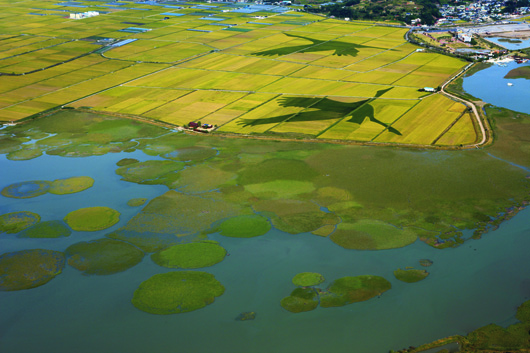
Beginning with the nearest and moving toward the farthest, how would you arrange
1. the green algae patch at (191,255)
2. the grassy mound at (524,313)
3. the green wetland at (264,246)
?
the grassy mound at (524,313) → the green wetland at (264,246) → the green algae patch at (191,255)

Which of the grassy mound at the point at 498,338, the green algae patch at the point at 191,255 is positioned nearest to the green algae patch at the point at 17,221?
the green algae patch at the point at 191,255

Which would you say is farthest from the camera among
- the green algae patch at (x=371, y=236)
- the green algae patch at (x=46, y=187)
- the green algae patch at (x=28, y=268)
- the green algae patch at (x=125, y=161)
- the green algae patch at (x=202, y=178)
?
the green algae patch at (x=125, y=161)

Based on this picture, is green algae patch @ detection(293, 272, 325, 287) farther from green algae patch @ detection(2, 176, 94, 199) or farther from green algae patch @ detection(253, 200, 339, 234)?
green algae patch @ detection(2, 176, 94, 199)

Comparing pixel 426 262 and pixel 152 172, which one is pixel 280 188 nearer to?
pixel 152 172

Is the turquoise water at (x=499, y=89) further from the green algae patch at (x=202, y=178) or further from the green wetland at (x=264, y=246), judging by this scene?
the green algae patch at (x=202, y=178)

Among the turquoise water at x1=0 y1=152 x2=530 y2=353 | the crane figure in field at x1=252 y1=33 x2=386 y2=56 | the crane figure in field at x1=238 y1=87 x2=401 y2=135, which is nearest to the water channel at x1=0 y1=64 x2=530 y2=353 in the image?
the turquoise water at x1=0 y1=152 x2=530 y2=353
